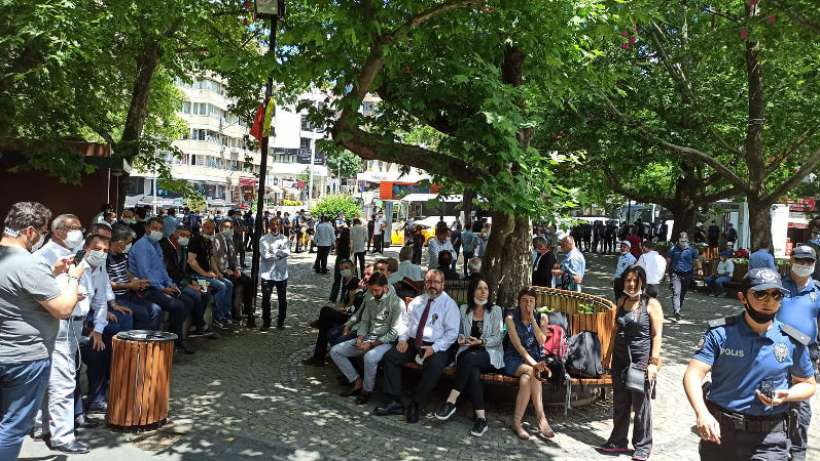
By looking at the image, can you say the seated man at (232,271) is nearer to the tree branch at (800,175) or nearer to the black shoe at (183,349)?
the black shoe at (183,349)

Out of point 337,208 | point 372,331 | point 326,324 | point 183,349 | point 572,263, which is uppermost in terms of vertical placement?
point 337,208

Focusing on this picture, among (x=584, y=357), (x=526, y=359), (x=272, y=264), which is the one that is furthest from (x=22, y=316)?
(x=272, y=264)

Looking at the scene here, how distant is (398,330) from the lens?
736cm

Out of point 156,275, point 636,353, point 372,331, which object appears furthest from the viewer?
point 156,275

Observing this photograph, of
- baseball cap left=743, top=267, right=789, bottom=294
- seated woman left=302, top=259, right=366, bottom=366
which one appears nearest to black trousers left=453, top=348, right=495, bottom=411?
seated woman left=302, top=259, right=366, bottom=366

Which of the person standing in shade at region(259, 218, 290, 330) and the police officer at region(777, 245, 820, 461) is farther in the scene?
the person standing in shade at region(259, 218, 290, 330)

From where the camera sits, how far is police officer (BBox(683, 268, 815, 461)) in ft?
11.9

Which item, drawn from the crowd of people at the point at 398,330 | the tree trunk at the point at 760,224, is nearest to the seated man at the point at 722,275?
the tree trunk at the point at 760,224

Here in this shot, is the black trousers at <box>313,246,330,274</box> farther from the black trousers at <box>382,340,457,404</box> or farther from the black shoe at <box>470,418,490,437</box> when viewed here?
the black shoe at <box>470,418,490,437</box>

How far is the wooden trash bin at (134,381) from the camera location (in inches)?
229

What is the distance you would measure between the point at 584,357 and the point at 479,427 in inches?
57.3

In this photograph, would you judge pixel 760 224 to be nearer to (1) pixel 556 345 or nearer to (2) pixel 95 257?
(1) pixel 556 345

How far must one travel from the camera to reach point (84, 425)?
5.89 m

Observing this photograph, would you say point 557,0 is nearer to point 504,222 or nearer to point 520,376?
point 504,222
